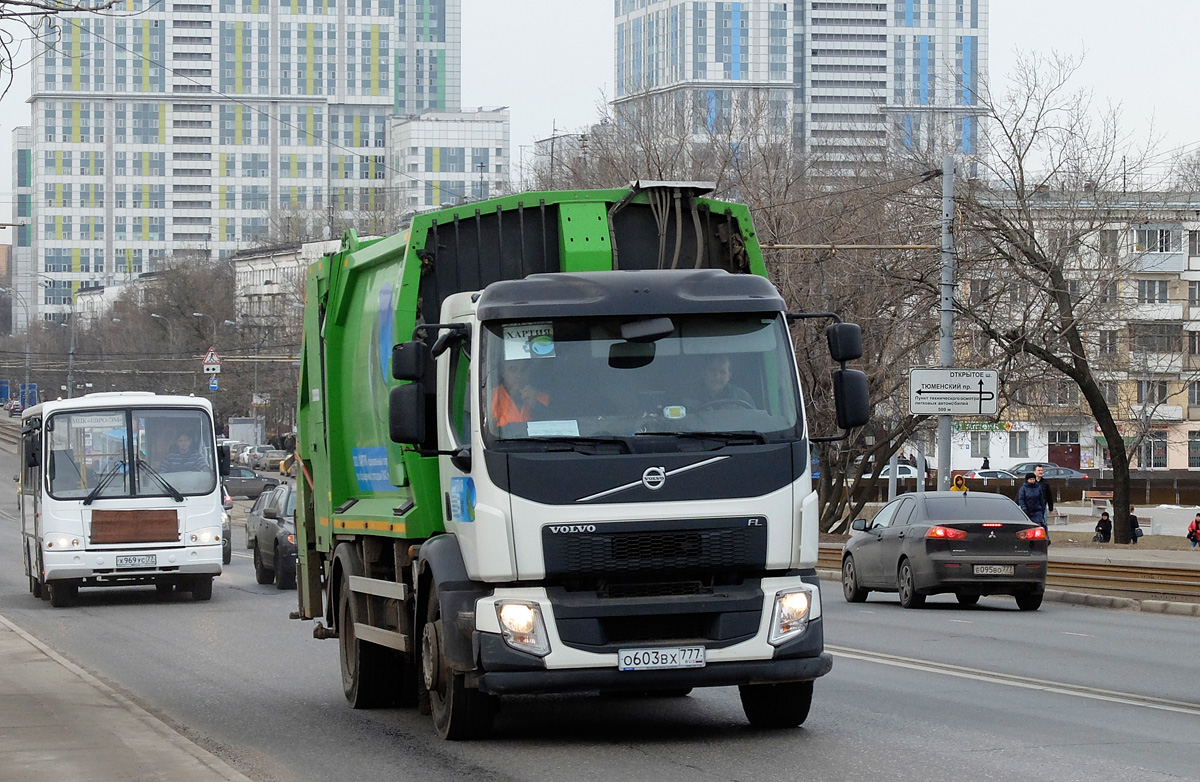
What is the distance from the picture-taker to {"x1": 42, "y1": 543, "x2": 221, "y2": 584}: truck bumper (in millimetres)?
22328

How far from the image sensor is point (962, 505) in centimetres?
2112

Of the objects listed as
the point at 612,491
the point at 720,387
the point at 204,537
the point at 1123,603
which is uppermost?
the point at 720,387

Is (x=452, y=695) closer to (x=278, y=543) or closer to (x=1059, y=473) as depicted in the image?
(x=278, y=543)

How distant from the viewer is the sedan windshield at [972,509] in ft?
68.4

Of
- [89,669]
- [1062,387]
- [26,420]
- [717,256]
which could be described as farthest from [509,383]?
[1062,387]

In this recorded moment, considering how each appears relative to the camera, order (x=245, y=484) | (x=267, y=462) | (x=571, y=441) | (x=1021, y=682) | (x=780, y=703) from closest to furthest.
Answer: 1. (x=571, y=441)
2. (x=780, y=703)
3. (x=1021, y=682)
4. (x=245, y=484)
5. (x=267, y=462)

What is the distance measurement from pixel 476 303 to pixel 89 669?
24.2 ft

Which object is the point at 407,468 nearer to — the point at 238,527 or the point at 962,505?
the point at 962,505

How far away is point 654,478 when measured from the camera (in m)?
8.77

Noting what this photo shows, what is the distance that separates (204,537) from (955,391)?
1246 centimetres

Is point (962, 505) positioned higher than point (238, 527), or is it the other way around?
point (962, 505)

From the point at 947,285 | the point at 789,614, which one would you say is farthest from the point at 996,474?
the point at 789,614

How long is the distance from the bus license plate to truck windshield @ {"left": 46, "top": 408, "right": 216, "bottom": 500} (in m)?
0.84

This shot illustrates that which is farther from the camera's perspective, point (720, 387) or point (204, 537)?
point (204, 537)
